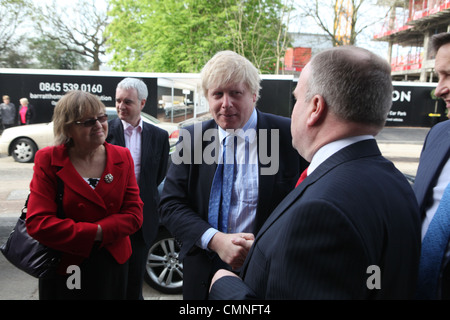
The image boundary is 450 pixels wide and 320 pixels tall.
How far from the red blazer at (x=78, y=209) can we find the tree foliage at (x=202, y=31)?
13794mm

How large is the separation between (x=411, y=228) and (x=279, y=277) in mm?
421

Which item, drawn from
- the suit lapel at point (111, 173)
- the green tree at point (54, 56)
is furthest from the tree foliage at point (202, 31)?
the green tree at point (54, 56)

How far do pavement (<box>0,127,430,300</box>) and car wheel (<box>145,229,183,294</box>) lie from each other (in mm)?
109

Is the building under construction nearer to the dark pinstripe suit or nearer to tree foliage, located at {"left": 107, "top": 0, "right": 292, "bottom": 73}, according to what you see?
tree foliage, located at {"left": 107, "top": 0, "right": 292, "bottom": 73}

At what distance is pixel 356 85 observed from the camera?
1.12 meters

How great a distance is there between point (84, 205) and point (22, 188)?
7.95 m

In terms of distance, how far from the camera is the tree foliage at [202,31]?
52.6 feet

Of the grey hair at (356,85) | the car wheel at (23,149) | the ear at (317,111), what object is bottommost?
the car wheel at (23,149)

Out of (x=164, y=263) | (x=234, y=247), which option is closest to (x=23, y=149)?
(x=164, y=263)

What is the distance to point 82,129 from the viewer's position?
2238 millimetres

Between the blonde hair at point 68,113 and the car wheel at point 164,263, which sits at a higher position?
the blonde hair at point 68,113

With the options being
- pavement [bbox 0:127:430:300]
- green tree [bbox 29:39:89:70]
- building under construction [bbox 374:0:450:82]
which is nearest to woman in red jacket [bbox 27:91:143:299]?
pavement [bbox 0:127:430:300]

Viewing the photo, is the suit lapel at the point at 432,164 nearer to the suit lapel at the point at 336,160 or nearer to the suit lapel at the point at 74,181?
the suit lapel at the point at 336,160

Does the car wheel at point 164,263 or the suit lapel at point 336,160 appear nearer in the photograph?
the suit lapel at point 336,160
